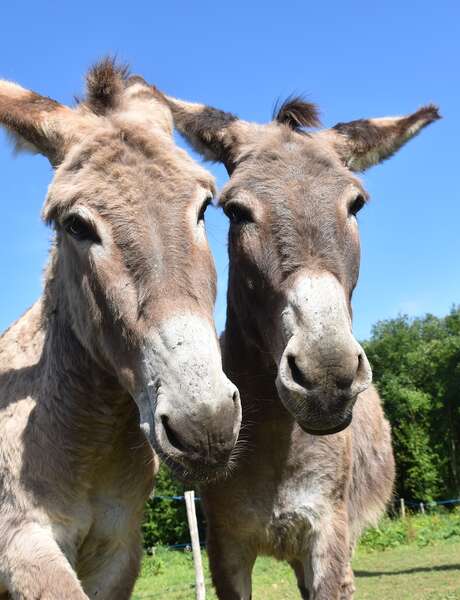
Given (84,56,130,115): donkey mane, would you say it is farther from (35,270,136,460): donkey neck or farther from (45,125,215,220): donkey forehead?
(35,270,136,460): donkey neck

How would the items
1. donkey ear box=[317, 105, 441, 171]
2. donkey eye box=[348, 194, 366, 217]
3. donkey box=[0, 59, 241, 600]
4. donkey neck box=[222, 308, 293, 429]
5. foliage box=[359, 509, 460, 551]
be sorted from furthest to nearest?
foliage box=[359, 509, 460, 551], donkey ear box=[317, 105, 441, 171], donkey neck box=[222, 308, 293, 429], donkey eye box=[348, 194, 366, 217], donkey box=[0, 59, 241, 600]

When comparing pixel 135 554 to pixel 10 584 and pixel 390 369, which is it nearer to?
pixel 10 584

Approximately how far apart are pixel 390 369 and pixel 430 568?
42.1m

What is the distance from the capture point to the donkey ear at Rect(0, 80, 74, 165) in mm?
3748

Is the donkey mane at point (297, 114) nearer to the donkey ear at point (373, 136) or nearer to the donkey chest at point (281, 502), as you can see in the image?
the donkey ear at point (373, 136)

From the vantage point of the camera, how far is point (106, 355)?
11.2 feet

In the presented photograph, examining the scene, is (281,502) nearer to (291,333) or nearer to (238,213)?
(291,333)

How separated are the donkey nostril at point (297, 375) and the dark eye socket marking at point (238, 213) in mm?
1075

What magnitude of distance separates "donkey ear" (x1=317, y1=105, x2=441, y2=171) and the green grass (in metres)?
8.44

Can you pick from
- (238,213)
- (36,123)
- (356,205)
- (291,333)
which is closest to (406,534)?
(356,205)

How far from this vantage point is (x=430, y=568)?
16328 mm

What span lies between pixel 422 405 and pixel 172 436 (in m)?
51.4

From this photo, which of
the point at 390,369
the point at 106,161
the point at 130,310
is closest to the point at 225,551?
the point at 130,310

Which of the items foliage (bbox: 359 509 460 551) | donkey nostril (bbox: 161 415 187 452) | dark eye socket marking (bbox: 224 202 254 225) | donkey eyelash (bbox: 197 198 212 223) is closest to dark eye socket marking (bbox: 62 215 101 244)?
donkey eyelash (bbox: 197 198 212 223)
